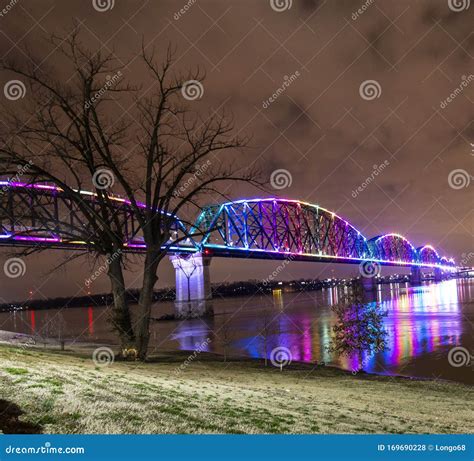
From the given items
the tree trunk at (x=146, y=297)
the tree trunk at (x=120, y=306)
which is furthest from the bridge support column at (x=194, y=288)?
the tree trunk at (x=146, y=297)

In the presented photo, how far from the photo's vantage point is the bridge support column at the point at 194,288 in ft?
308

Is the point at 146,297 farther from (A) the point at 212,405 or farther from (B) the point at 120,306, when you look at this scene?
(A) the point at 212,405

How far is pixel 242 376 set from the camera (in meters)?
20.1

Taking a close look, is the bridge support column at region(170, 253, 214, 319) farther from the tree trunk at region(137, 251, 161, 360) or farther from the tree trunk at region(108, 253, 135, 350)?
the tree trunk at region(137, 251, 161, 360)

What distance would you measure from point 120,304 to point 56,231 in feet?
12.6

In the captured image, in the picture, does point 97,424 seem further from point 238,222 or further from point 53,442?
point 238,222

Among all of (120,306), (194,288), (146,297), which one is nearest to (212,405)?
(146,297)

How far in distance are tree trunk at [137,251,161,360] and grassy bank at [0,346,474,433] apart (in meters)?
3.17

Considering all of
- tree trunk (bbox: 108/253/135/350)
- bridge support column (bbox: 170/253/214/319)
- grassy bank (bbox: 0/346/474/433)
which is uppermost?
bridge support column (bbox: 170/253/214/319)

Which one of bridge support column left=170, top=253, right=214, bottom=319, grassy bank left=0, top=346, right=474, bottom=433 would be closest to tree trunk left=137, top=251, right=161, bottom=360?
grassy bank left=0, top=346, right=474, bottom=433

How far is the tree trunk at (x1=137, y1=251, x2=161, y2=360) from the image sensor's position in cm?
2086

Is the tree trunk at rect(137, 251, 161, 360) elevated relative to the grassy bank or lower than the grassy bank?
elevated

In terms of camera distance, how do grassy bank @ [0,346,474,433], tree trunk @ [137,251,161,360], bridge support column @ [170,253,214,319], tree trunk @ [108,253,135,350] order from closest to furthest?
grassy bank @ [0,346,474,433]
tree trunk @ [137,251,161,360]
tree trunk @ [108,253,135,350]
bridge support column @ [170,253,214,319]

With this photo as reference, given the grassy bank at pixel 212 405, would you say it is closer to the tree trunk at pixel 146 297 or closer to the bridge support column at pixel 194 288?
the tree trunk at pixel 146 297
